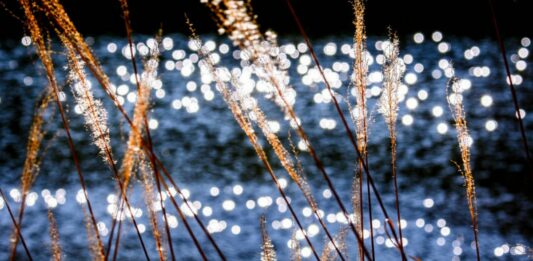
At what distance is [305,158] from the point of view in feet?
8.10

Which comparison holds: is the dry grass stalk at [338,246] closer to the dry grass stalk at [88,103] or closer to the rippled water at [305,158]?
the dry grass stalk at [88,103]

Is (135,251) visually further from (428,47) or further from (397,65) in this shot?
(428,47)

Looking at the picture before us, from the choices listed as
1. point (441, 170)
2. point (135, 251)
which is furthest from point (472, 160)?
point (135, 251)

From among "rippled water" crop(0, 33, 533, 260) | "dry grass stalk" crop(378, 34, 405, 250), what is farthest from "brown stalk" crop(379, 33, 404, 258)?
"rippled water" crop(0, 33, 533, 260)

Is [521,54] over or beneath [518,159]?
over

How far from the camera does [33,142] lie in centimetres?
50

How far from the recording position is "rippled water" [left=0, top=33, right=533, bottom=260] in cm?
189

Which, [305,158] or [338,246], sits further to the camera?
[305,158]

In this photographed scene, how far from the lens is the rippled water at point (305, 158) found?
1.89 metres

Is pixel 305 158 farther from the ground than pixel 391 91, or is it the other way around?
pixel 305 158

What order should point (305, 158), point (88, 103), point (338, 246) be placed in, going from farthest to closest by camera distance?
1. point (305, 158)
2. point (338, 246)
3. point (88, 103)

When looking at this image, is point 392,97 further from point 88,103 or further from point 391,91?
point 88,103

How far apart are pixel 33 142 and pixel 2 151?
214cm

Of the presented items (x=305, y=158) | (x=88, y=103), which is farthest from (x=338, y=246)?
(x=305, y=158)
